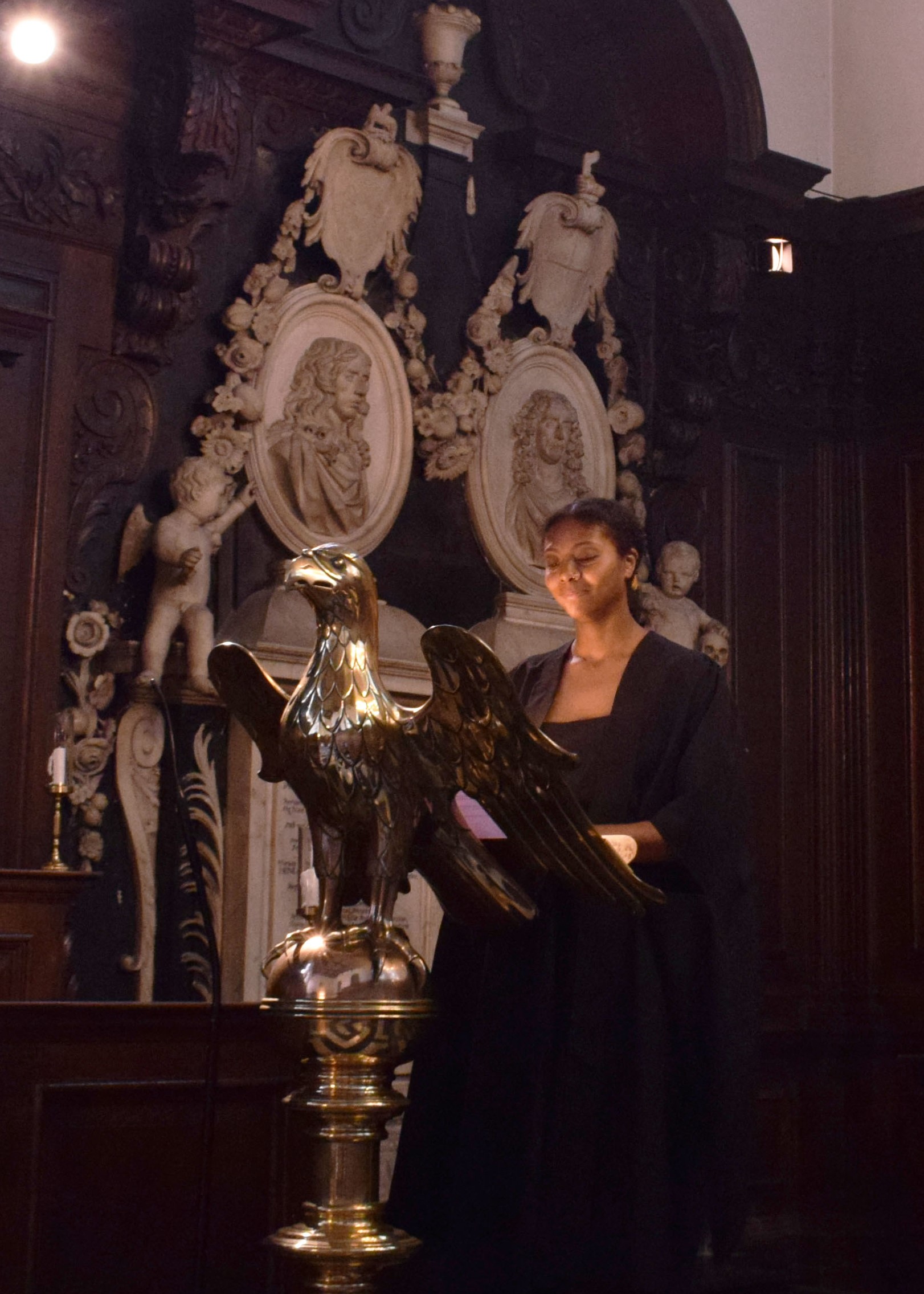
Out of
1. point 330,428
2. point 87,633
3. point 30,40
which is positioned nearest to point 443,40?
point 330,428

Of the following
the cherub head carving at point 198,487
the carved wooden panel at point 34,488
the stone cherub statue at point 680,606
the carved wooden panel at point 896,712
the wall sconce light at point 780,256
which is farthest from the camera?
the carved wooden panel at point 896,712

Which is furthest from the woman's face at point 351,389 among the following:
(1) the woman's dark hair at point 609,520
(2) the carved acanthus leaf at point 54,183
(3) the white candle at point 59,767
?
(1) the woman's dark hair at point 609,520

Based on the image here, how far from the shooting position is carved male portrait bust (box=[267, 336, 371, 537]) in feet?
17.5

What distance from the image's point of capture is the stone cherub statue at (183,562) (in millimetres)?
4895

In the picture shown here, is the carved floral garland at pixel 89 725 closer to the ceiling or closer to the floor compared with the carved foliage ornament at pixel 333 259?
closer to the floor

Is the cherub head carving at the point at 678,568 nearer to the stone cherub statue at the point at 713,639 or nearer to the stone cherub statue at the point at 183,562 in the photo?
the stone cherub statue at the point at 713,639

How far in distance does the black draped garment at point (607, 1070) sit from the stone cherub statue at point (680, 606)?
3.36m

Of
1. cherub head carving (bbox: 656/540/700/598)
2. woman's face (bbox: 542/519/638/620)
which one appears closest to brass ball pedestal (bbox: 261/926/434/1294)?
woman's face (bbox: 542/519/638/620)

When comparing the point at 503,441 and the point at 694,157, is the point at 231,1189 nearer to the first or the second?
the point at 503,441

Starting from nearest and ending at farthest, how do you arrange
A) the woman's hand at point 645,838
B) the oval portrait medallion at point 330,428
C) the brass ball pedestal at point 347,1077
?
the brass ball pedestal at point 347,1077, the woman's hand at point 645,838, the oval portrait medallion at point 330,428

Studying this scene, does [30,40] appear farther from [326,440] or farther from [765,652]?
[765,652]

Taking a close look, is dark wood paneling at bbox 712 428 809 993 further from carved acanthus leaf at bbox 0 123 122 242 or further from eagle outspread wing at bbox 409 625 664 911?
eagle outspread wing at bbox 409 625 664 911

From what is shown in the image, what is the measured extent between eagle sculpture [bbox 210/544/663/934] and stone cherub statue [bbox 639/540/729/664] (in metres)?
3.77

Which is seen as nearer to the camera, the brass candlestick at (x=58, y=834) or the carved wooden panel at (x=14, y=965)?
the carved wooden panel at (x=14, y=965)
